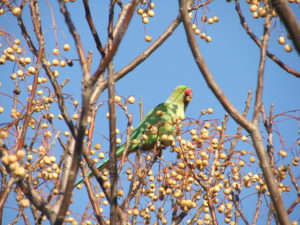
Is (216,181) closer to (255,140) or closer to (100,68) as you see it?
(255,140)

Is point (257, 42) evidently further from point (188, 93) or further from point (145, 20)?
point (188, 93)

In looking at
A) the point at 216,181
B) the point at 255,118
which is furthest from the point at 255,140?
the point at 216,181

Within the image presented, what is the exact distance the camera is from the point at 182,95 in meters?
6.46

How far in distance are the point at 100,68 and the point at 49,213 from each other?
2.92 feet

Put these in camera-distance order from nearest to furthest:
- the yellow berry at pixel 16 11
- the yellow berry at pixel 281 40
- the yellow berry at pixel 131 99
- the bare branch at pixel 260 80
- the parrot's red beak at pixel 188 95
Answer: the bare branch at pixel 260 80, the yellow berry at pixel 16 11, the yellow berry at pixel 281 40, the yellow berry at pixel 131 99, the parrot's red beak at pixel 188 95

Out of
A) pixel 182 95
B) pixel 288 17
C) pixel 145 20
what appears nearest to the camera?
pixel 288 17

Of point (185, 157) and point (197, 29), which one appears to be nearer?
point (185, 157)

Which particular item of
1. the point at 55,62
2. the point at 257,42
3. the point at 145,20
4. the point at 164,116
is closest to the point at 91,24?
the point at 55,62

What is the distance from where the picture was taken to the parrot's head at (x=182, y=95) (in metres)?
6.37

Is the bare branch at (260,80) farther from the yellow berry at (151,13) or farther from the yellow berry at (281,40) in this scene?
the yellow berry at (151,13)

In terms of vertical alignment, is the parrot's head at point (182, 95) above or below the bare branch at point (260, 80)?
above

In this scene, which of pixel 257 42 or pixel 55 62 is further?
pixel 55 62

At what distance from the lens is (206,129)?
12.2 feet

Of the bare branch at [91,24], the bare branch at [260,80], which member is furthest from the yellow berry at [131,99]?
the bare branch at [260,80]
